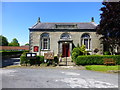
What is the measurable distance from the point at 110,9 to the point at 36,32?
14.3 metres

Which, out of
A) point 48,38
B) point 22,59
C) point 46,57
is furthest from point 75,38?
point 22,59

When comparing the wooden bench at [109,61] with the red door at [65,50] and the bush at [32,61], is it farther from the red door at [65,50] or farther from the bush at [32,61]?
the red door at [65,50]

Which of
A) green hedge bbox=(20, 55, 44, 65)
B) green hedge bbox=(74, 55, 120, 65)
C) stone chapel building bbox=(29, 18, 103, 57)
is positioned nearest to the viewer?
green hedge bbox=(74, 55, 120, 65)

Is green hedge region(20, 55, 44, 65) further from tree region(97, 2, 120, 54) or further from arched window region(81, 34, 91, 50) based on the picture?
arched window region(81, 34, 91, 50)

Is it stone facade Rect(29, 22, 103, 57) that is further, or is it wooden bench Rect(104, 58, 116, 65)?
stone facade Rect(29, 22, 103, 57)

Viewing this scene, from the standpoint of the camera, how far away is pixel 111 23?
1534 cm

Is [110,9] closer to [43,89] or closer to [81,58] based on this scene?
[81,58]

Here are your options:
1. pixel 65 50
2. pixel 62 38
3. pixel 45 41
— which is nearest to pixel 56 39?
pixel 62 38

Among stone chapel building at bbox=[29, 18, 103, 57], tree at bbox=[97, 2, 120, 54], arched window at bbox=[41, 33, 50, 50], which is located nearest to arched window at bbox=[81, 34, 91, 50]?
stone chapel building at bbox=[29, 18, 103, 57]

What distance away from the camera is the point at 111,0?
48.9 feet

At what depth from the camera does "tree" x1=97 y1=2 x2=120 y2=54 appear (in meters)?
14.7

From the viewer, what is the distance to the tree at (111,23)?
14670 millimetres

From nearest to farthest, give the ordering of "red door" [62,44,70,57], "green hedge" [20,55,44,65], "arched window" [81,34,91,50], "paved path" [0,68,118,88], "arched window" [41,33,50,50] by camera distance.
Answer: "paved path" [0,68,118,88], "green hedge" [20,55,44,65], "red door" [62,44,70,57], "arched window" [81,34,91,50], "arched window" [41,33,50,50]

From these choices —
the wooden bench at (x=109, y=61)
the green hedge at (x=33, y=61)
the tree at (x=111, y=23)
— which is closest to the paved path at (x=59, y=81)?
the wooden bench at (x=109, y=61)
